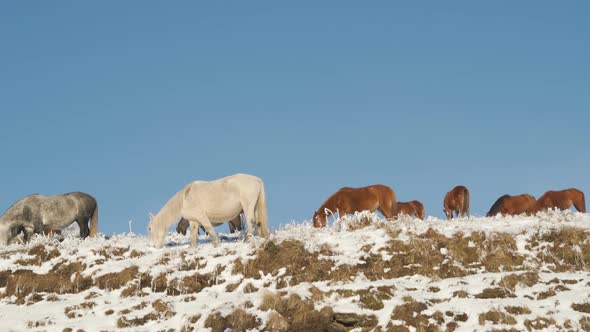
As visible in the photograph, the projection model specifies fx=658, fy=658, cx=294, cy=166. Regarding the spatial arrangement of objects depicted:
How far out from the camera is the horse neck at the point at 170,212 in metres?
19.6

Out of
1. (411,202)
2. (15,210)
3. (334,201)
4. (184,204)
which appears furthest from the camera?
(411,202)

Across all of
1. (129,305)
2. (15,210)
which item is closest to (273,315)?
(129,305)

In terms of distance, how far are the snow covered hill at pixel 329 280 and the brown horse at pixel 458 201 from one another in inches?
405

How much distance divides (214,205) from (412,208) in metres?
17.7

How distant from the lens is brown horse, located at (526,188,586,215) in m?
29.8

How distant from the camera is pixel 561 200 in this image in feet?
98.0

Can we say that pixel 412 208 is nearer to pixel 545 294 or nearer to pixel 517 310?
pixel 545 294

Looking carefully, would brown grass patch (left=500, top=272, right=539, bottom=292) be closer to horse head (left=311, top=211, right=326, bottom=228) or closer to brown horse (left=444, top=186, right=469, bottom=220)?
horse head (left=311, top=211, right=326, bottom=228)

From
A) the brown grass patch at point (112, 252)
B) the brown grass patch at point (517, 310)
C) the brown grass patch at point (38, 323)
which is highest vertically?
the brown grass patch at point (112, 252)

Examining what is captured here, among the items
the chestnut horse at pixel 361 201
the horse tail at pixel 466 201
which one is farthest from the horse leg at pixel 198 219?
the horse tail at pixel 466 201

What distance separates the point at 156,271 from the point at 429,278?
6704mm

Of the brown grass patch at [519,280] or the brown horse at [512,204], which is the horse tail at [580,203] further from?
the brown grass patch at [519,280]

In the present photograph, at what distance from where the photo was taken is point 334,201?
25.9 meters

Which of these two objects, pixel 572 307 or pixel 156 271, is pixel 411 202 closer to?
pixel 156 271
